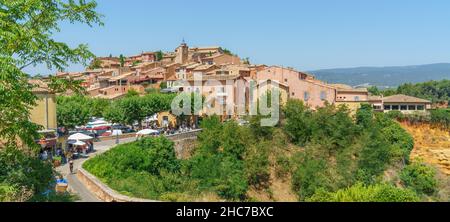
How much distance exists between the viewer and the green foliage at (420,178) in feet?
106

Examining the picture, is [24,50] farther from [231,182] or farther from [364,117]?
[364,117]

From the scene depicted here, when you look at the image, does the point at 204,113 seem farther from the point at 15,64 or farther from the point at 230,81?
the point at 15,64

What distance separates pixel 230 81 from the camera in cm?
4941

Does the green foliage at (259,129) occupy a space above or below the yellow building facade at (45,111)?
below

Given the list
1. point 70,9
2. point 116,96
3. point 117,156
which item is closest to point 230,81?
point 116,96

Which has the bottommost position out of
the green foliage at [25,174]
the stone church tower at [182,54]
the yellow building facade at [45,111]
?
the green foliage at [25,174]

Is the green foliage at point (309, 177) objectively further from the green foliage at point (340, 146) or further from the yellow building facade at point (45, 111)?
the yellow building facade at point (45, 111)

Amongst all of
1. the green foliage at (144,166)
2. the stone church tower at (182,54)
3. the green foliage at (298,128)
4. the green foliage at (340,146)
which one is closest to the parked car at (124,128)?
the green foliage at (298,128)

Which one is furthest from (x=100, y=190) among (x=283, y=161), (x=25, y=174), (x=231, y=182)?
(x=283, y=161)

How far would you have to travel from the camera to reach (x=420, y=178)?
32.8 meters

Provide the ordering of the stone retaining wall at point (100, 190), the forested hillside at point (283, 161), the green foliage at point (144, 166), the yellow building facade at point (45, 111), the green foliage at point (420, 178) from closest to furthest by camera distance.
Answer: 1. the stone retaining wall at point (100, 190)
2. the green foliage at point (144, 166)
3. the forested hillside at point (283, 161)
4. the yellow building facade at point (45, 111)
5. the green foliage at point (420, 178)

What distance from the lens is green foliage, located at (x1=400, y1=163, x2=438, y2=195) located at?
106 feet
